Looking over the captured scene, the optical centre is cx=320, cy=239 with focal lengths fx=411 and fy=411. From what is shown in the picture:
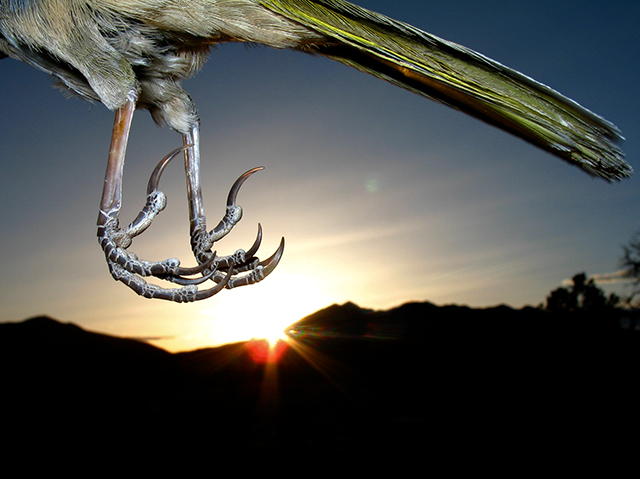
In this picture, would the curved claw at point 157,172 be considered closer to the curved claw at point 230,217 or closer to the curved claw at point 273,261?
the curved claw at point 230,217

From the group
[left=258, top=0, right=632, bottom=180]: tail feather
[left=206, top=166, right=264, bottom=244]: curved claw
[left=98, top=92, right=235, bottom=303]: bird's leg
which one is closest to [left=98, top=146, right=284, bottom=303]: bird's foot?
[left=98, top=92, right=235, bottom=303]: bird's leg

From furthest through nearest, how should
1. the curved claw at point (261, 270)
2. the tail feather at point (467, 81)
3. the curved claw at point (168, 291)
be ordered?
the curved claw at point (261, 270) → the curved claw at point (168, 291) → the tail feather at point (467, 81)

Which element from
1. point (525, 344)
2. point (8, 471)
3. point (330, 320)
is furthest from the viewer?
point (330, 320)

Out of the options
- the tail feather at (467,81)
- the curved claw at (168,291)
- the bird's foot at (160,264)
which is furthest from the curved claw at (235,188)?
the tail feather at (467,81)

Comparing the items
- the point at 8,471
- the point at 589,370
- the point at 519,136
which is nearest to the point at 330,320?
the point at 589,370

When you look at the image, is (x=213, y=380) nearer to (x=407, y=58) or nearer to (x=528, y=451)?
(x=528, y=451)

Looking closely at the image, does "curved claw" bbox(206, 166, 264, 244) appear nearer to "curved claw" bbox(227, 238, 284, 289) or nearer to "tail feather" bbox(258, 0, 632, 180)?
"curved claw" bbox(227, 238, 284, 289)

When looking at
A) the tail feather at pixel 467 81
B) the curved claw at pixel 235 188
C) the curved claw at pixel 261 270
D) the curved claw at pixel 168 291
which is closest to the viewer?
the tail feather at pixel 467 81
